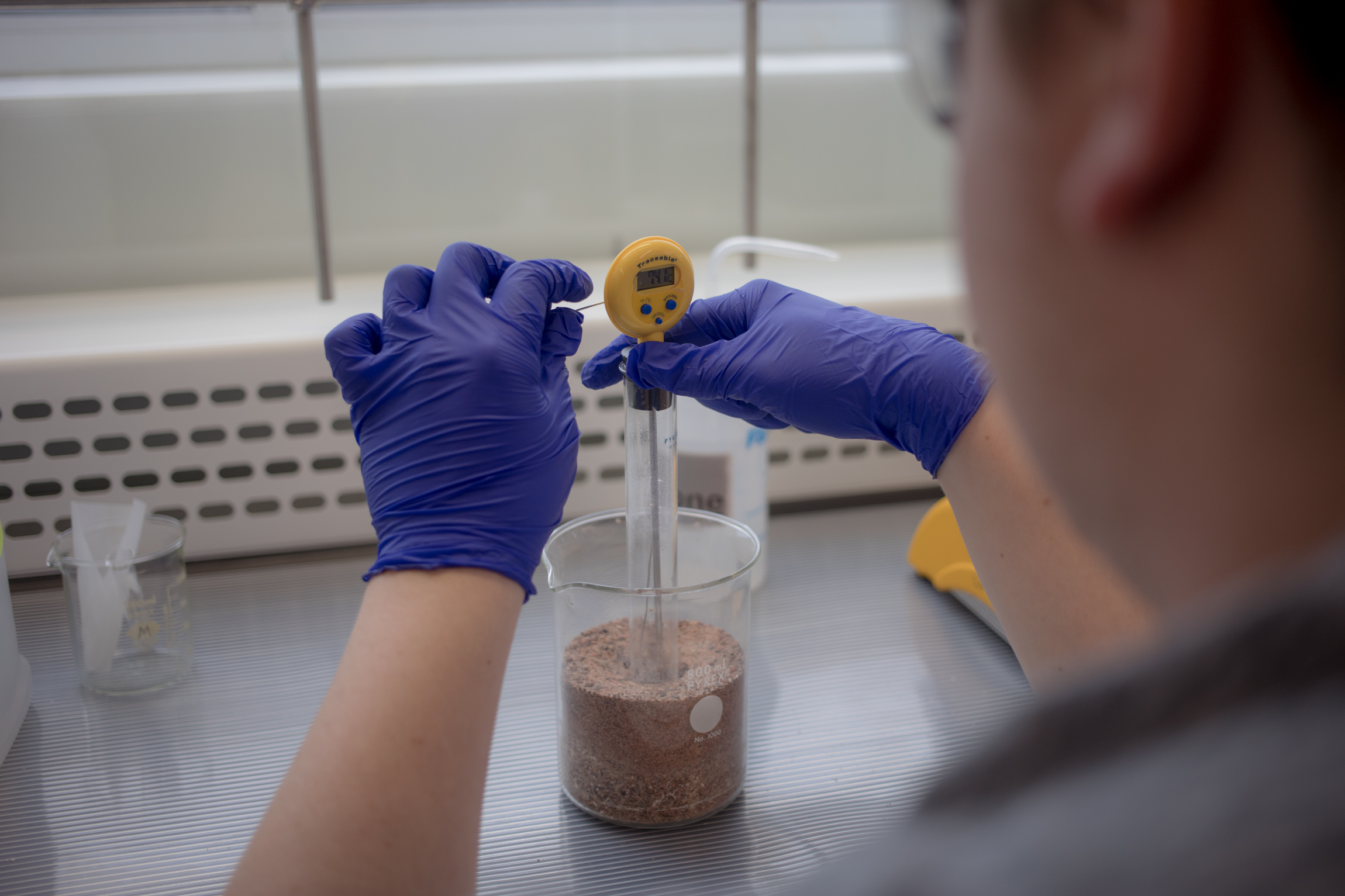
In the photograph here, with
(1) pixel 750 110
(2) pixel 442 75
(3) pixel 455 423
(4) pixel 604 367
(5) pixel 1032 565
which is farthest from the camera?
(2) pixel 442 75

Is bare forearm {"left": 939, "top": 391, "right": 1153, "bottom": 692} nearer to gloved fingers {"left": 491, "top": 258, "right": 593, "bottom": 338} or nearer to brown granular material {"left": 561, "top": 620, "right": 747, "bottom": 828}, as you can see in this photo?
brown granular material {"left": 561, "top": 620, "right": 747, "bottom": 828}

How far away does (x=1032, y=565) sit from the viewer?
0.92 meters

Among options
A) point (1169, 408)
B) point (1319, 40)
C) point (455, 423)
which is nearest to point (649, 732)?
point (455, 423)

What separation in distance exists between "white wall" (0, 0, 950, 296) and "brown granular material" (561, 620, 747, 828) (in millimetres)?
1018

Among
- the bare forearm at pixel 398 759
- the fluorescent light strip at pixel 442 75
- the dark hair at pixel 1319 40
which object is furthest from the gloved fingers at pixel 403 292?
the fluorescent light strip at pixel 442 75

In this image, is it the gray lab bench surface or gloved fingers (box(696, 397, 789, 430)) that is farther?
gloved fingers (box(696, 397, 789, 430))

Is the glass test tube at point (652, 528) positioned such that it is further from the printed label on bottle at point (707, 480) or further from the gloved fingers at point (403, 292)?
the printed label on bottle at point (707, 480)

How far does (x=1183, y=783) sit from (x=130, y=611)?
1.11m

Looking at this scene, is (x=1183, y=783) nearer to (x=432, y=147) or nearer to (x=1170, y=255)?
(x=1170, y=255)

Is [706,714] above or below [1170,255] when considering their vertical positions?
below

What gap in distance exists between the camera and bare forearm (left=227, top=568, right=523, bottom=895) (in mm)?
661

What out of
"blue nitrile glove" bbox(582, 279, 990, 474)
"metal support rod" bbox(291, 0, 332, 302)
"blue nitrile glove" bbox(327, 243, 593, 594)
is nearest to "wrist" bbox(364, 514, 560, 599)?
"blue nitrile glove" bbox(327, 243, 593, 594)

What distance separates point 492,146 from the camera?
167cm

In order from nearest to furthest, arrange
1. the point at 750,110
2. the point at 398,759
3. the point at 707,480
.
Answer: the point at 398,759 < the point at 707,480 < the point at 750,110
